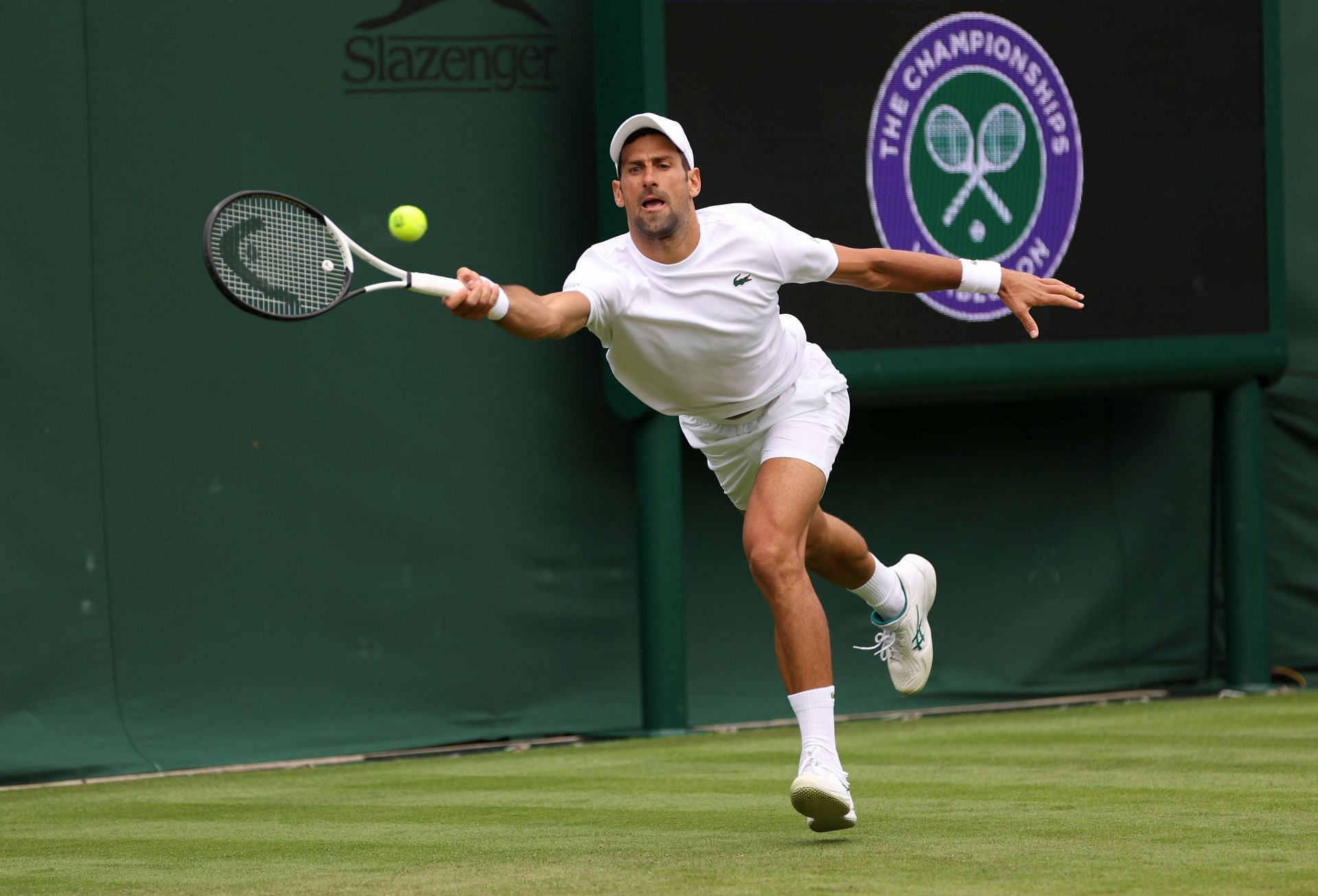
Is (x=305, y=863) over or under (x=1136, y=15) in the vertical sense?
under

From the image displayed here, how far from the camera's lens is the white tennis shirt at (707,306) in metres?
4.91

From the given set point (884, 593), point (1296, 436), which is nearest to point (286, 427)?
point (884, 593)

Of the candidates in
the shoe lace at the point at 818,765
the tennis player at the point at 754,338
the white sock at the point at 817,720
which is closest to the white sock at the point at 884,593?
the tennis player at the point at 754,338

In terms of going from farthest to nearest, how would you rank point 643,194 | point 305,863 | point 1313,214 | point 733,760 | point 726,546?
point 1313,214 < point 726,546 < point 733,760 < point 643,194 < point 305,863

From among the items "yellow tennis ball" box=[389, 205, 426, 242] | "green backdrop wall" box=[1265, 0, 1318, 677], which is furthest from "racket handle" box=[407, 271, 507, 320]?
"green backdrop wall" box=[1265, 0, 1318, 677]

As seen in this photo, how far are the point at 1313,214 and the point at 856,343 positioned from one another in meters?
3.00

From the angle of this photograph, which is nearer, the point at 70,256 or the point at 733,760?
the point at 733,760

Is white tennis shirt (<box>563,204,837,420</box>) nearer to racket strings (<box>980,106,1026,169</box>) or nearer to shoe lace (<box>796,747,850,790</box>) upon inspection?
shoe lace (<box>796,747,850,790</box>)

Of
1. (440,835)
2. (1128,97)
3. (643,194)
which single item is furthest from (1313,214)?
(440,835)

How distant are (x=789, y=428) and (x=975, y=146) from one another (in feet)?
11.3

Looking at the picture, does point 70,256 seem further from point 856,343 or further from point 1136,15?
point 1136,15

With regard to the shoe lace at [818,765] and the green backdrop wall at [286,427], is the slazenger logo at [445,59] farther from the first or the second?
the shoe lace at [818,765]

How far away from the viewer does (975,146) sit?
8297 mm

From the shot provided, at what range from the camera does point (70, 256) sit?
7.64 meters
